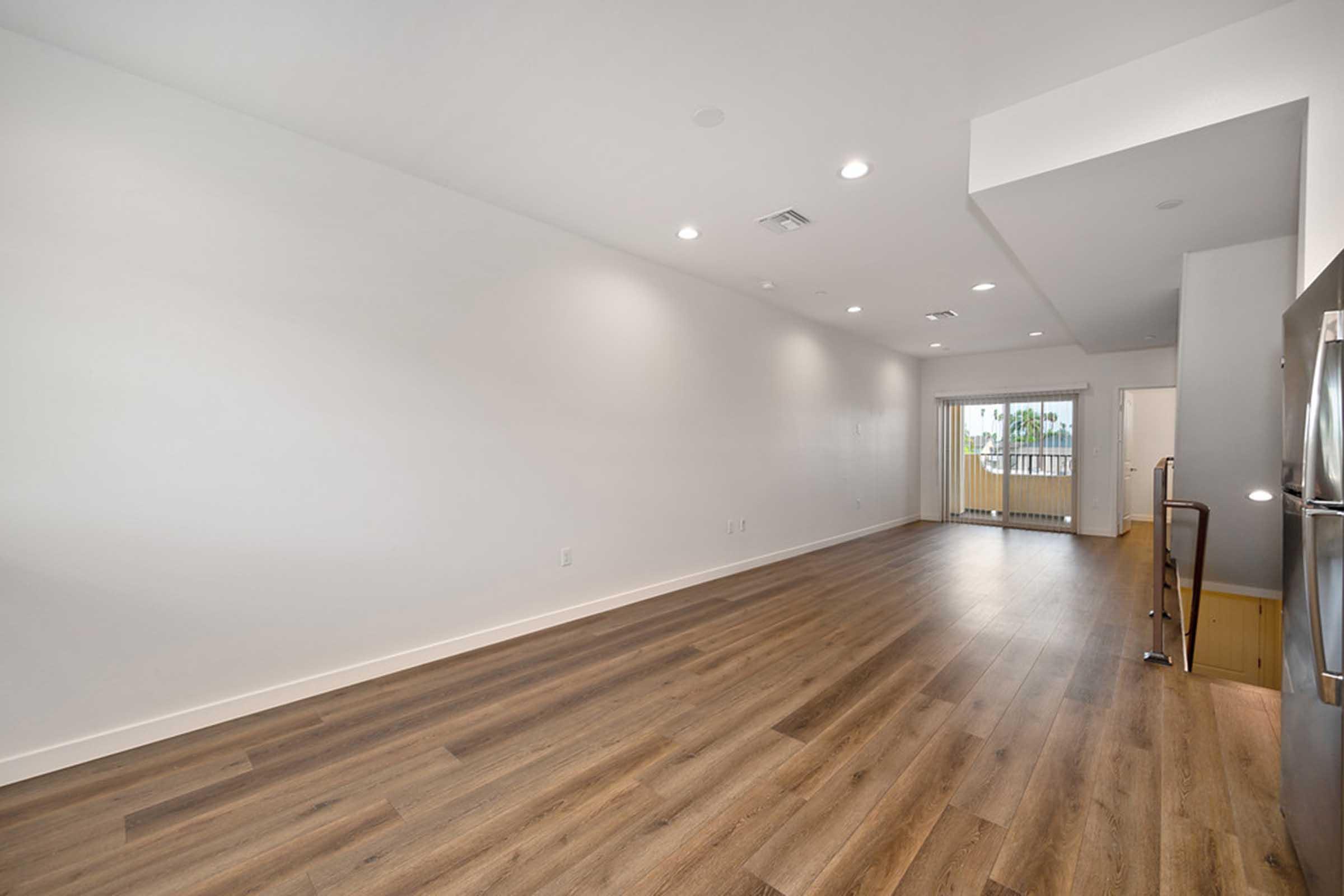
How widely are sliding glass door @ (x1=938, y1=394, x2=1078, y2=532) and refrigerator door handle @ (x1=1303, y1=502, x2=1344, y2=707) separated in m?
7.47

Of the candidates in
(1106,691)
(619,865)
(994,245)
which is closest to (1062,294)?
(994,245)

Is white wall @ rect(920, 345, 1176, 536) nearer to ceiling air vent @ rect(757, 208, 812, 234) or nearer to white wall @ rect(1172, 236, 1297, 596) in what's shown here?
white wall @ rect(1172, 236, 1297, 596)

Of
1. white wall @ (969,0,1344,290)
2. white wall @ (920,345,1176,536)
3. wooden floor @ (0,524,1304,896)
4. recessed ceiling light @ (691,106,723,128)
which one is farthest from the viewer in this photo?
white wall @ (920,345,1176,536)

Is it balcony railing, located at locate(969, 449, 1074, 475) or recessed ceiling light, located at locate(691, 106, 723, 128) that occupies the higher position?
recessed ceiling light, located at locate(691, 106, 723, 128)

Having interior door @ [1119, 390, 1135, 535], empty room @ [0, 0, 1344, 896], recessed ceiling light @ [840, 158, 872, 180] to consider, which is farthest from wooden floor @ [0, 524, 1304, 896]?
interior door @ [1119, 390, 1135, 535]

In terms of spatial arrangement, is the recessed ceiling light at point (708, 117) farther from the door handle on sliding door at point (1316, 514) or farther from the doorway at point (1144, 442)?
the doorway at point (1144, 442)

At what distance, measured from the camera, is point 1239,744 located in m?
2.08

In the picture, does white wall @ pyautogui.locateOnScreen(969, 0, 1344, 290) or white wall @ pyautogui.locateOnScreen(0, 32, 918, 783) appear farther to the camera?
white wall @ pyautogui.locateOnScreen(0, 32, 918, 783)

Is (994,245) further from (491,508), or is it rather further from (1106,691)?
(491,508)

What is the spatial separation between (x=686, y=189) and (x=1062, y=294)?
344 centimetres

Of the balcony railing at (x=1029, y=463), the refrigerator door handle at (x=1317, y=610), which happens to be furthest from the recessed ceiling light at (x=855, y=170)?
the balcony railing at (x=1029, y=463)

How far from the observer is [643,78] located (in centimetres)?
215

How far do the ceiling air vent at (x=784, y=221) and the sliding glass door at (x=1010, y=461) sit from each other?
6096 mm

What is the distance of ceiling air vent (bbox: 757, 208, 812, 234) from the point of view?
11.1 ft
